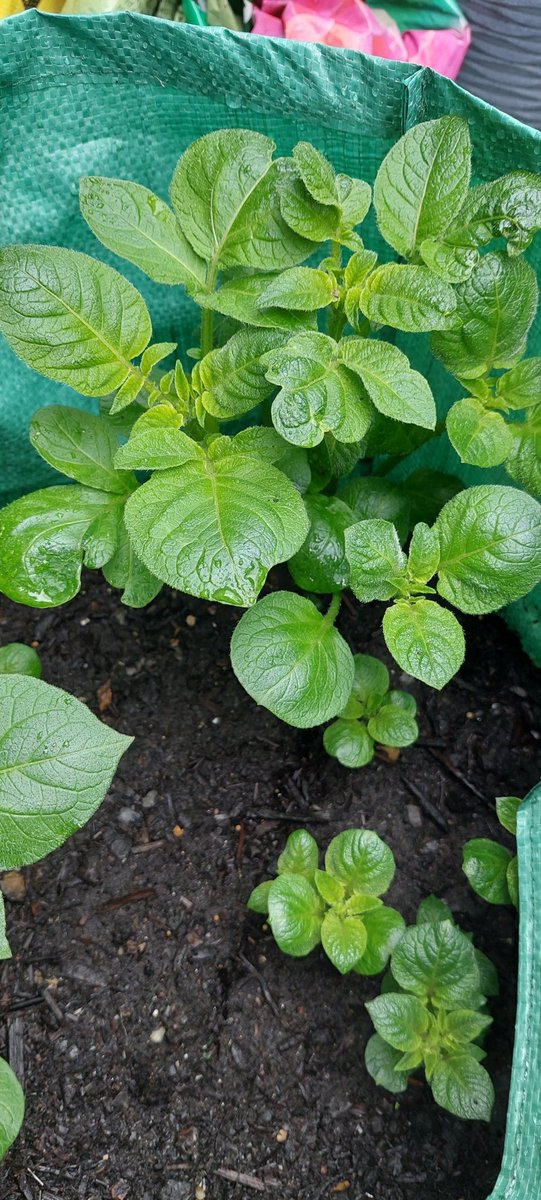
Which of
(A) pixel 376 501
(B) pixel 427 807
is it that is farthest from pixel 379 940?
A: (A) pixel 376 501

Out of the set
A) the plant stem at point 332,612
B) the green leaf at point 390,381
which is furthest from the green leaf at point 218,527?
the plant stem at point 332,612

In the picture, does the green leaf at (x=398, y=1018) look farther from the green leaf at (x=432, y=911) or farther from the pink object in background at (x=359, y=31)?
the pink object in background at (x=359, y=31)

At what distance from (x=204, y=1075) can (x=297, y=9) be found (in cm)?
194

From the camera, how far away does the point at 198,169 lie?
43.9 inches

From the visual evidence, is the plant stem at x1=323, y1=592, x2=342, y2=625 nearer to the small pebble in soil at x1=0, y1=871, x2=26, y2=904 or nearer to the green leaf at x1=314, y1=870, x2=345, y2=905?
the green leaf at x1=314, y1=870, x2=345, y2=905

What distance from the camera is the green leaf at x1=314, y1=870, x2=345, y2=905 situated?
125 cm

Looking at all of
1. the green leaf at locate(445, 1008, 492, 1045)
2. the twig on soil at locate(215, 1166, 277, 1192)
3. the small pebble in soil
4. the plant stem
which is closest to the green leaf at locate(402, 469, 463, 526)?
the plant stem

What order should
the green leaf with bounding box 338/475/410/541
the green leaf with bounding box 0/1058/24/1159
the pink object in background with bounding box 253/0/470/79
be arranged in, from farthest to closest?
the pink object in background with bounding box 253/0/470/79 < the green leaf with bounding box 338/475/410/541 < the green leaf with bounding box 0/1058/24/1159

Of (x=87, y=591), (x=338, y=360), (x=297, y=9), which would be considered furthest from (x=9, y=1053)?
(x=297, y=9)

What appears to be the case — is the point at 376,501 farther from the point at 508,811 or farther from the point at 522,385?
the point at 508,811

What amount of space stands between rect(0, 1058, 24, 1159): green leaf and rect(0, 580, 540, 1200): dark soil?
0.99 ft

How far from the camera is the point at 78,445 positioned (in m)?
1.22

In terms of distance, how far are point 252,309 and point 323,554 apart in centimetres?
35

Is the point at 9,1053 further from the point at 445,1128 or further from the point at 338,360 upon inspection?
the point at 338,360
